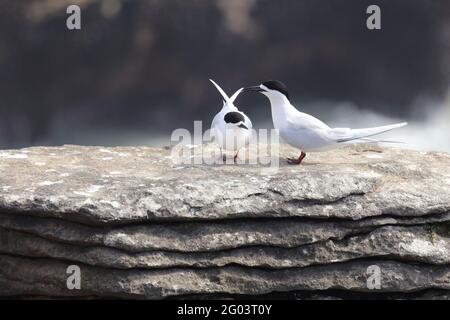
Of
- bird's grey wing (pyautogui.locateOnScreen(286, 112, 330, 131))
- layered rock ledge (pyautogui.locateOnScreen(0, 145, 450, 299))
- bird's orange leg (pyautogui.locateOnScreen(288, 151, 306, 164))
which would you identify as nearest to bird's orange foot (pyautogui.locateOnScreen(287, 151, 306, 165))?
bird's orange leg (pyautogui.locateOnScreen(288, 151, 306, 164))

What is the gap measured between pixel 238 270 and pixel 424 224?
2.96 feet

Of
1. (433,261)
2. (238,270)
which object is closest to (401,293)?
(433,261)

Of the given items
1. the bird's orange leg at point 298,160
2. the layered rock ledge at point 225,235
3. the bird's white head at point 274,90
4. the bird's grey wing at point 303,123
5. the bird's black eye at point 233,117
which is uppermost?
the bird's white head at point 274,90

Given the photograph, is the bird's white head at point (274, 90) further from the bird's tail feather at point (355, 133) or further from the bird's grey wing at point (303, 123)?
the bird's tail feather at point (355, 133)

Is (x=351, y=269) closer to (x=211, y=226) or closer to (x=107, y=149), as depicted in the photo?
(x=211, y=226)

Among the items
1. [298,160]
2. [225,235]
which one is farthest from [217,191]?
[298,160]

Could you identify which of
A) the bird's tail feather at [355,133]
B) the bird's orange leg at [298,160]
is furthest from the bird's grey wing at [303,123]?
the bird's orange leg at [298,160]

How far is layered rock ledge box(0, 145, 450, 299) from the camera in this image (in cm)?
362

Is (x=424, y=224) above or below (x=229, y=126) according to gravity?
below

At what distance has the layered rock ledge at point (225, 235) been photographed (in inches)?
142

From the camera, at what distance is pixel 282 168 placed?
13.4 feet

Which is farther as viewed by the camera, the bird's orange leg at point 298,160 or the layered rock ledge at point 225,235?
the bird's orange leg at point 298,160

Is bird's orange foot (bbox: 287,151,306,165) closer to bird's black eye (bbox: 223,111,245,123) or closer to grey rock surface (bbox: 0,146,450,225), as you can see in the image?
grey rock surface (bbox: 0,146,450,225)

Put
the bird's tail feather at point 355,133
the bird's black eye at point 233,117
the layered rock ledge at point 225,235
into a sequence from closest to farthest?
the layered rock ledge at point 225,235 < the bird's tail feather at point 355,133 < the bird's black eye at point 233,117
